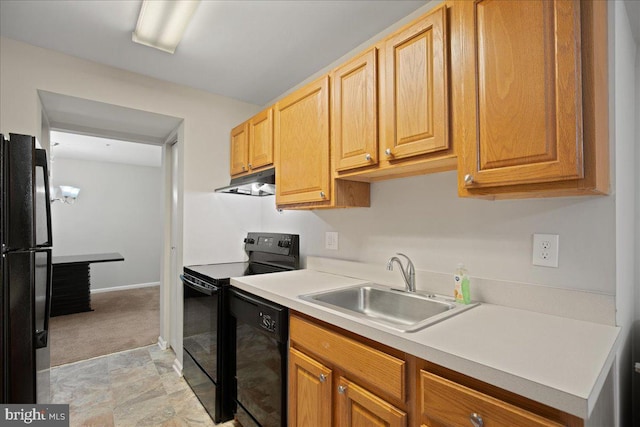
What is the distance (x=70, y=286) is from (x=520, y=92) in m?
5.44

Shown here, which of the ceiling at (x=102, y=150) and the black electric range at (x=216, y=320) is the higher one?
the ceiling at (x=102, y=150)

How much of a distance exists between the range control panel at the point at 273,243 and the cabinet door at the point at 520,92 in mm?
1426

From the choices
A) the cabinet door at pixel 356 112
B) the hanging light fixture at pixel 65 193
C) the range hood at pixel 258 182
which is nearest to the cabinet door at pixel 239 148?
the range hood at pixel 258 182

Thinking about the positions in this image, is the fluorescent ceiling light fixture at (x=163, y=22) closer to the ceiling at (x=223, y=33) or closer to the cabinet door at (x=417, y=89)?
the ceiling at (x=223, y=33)

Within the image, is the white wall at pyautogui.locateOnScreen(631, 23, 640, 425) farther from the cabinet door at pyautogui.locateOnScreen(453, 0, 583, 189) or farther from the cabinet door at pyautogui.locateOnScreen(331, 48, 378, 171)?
the cabinet door at pyautogui.locateOnScreen(331, 48, 378, 171)

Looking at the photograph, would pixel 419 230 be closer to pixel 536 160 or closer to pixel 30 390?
pixel 536 160

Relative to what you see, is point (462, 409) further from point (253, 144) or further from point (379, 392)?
point (253, 144)

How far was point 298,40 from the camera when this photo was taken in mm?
1957

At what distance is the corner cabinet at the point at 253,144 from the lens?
7.57 ft

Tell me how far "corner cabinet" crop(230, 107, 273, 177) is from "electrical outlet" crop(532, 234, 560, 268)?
168 centimetres

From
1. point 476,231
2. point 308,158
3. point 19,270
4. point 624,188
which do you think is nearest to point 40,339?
point 19,270

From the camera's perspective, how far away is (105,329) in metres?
3.63

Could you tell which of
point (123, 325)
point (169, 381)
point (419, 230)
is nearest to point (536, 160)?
point (419, 230)

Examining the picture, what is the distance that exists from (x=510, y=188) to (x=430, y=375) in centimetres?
68
